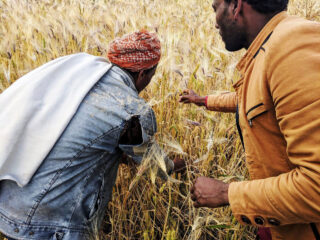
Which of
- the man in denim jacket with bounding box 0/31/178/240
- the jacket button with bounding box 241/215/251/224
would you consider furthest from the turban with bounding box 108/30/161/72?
the jacket button with bounding box 241/215/251/224

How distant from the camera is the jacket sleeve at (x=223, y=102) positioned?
1346 millimetres

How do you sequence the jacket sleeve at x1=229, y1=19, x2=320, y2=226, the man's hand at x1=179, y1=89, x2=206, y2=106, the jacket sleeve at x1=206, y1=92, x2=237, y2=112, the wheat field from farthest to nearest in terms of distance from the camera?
the man's hand at x1=179, y1=89, x2=206, y2=106
the jacket sleeve at x1=206, y1=92, x2=237, y2=112
the wheat field
the jacket sleeve at x1=229, y1=19, x2=320, y2=226

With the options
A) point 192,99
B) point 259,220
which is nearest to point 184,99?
point 192,99

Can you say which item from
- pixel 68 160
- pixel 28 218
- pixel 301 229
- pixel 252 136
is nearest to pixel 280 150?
pixel 252 136

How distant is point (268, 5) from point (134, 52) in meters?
0.70

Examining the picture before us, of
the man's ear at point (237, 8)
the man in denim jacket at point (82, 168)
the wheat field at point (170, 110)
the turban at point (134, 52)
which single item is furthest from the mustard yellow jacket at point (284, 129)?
the turban at point (134, 52)

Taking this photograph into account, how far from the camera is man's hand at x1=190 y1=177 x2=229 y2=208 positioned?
2.62 ft

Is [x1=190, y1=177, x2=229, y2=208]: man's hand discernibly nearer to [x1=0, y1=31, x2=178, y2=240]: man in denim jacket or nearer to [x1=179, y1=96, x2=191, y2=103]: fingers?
[x1=0, y1=31, x2=178, y2=240]: man in denim jacket

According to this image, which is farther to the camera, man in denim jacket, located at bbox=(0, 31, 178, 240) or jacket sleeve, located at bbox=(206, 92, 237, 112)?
jacket sleeve, located at bbox=(206, 92, 237, 112)

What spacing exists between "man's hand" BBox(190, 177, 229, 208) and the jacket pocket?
233 mm

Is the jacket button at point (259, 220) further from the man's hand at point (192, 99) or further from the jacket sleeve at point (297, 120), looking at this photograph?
the man's hand at point (192, 99)

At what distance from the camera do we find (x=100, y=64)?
46.3 inches

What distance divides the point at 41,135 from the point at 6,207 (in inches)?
14.3

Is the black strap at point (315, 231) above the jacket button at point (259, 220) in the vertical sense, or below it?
below
